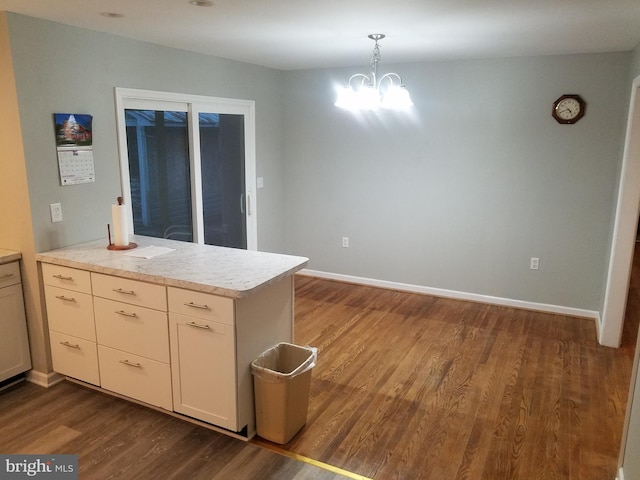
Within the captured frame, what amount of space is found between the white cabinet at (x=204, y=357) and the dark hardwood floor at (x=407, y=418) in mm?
175

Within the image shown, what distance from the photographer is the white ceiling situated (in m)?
2.53

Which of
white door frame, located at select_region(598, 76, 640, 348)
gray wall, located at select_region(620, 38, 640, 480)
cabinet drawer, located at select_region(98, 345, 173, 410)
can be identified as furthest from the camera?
white door frame, located at select_region(598, 76, 640, 348)

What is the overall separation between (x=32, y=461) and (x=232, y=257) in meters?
1.47

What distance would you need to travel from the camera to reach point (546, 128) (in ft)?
14.1

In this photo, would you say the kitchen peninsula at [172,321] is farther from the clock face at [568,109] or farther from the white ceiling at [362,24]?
the clock face at [568,109]

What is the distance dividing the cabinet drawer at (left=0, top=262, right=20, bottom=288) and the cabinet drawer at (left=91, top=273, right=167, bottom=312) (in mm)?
621

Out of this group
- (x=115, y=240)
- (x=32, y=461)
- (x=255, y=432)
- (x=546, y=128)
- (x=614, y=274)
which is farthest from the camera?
(x=546, y=128)

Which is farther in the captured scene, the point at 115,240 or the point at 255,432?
the point at 115,240

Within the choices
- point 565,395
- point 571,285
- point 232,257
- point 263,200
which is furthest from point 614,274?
point 263,200

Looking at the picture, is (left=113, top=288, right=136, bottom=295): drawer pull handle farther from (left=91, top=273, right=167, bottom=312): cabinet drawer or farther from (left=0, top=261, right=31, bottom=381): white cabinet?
(left=0, top=261, right=31, bottom=381): white cabinet

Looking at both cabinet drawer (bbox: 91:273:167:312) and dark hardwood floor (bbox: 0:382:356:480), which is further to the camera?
cabinet drawer (bbox: 91:273:167:312)

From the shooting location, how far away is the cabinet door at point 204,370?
252cm

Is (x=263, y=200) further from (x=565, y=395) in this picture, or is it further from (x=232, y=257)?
(x=565, y=395)

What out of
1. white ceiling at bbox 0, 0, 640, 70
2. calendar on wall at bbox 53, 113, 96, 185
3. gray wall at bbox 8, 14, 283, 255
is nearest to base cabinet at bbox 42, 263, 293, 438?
gray wall at bbox 8, 14, 283, 255
